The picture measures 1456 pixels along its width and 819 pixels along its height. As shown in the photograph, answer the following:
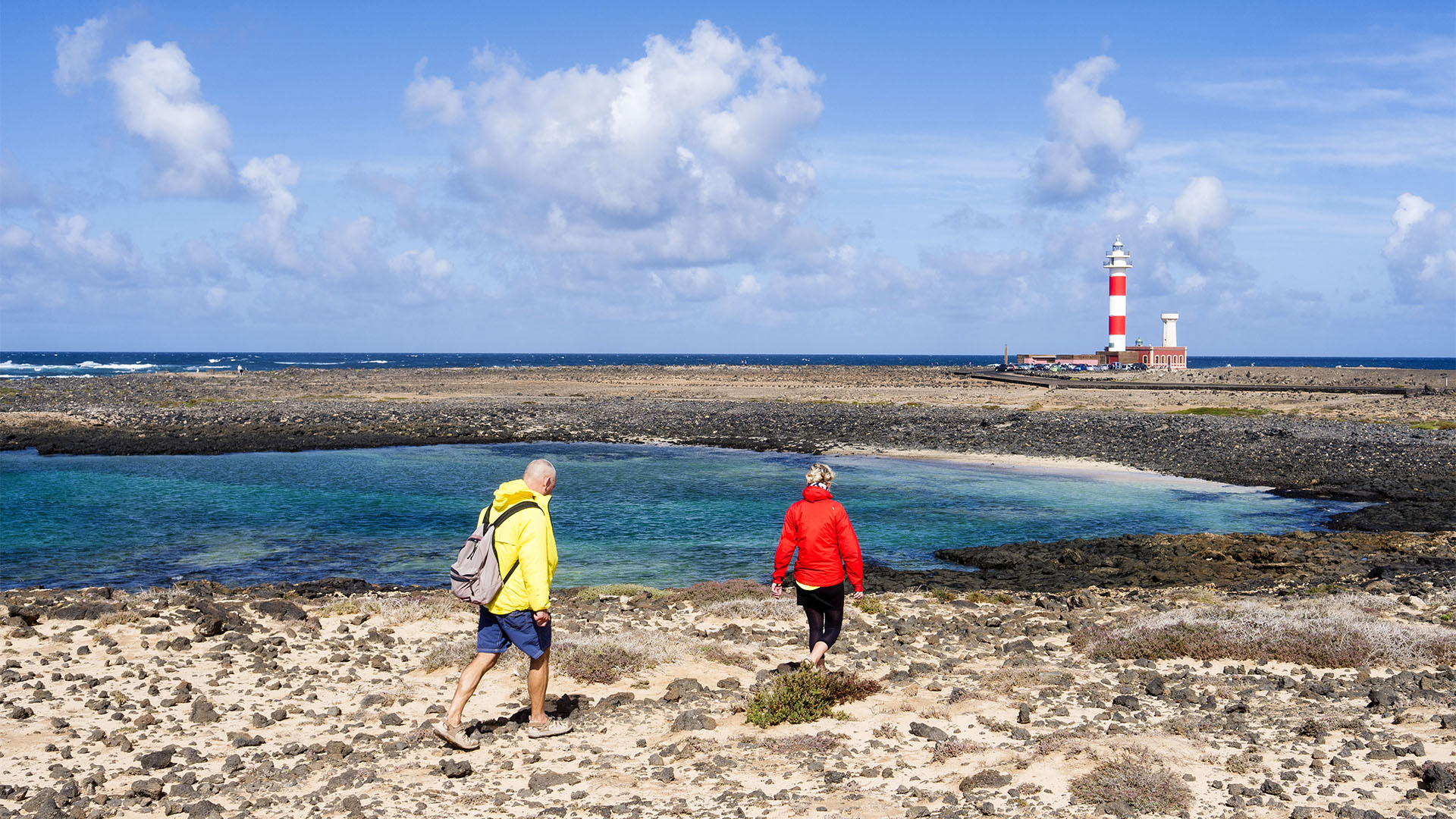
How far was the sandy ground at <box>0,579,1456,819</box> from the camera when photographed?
7.23 m

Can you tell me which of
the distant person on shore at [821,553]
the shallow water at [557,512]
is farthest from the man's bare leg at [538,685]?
the shallow water at [557,512]

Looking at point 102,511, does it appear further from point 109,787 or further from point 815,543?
point 815,543

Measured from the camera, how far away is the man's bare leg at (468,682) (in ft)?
26.9

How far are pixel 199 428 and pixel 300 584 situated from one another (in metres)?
32.6

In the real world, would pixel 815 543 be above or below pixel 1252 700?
above

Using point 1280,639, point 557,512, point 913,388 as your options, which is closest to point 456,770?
point 1280,639

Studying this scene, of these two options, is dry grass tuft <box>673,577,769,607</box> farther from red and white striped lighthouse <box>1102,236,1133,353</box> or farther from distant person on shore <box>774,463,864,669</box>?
red and white striped lighthouse <box>1102,236,1133,353</box>

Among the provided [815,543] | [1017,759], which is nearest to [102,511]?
[815,543]

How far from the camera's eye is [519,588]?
8078mm

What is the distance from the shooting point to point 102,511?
2472cm

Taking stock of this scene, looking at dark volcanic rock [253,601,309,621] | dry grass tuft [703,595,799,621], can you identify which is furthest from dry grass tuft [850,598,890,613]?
dark volcanic rock [253,601,309,621]

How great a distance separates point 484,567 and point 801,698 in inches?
120

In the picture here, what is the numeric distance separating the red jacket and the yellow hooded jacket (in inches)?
90.3

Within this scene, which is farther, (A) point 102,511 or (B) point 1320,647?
(A) point 102,511
